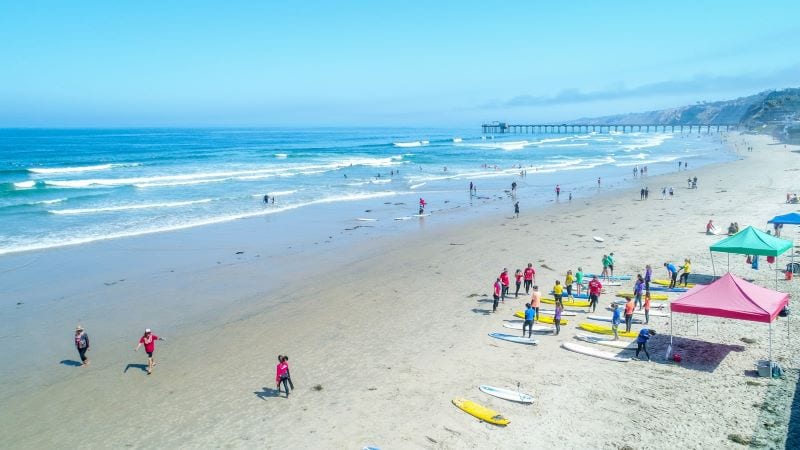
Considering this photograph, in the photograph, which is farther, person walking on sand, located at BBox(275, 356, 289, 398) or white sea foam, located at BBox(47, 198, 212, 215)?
white sea foam, located at BBox(47, 198, 212, 215)

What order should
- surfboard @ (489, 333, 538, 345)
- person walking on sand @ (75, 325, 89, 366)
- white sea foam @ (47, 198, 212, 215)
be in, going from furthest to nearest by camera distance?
white sea foam @ (47, 198, 212, 215)
surfboard @ (489, 333, 538, 345)
person walking on sand @ (75, 325, 89, 366)

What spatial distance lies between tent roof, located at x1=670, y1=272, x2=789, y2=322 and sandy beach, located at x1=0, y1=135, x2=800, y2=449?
40.9 inches

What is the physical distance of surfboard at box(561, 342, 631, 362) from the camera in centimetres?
1194

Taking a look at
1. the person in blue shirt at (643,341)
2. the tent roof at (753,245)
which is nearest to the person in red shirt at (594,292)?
the person in blue shirt at (643,341)

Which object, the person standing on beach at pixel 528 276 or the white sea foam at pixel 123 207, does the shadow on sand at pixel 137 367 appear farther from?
the white sea foam at pixel 123 207

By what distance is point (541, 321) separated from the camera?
46.8ft

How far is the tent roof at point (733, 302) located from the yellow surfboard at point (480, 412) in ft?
16.4

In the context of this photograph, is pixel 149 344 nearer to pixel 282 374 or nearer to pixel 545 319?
pixel 282 374

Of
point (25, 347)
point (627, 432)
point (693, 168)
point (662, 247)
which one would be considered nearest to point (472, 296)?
point (627, 432)

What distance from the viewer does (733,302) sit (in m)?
11.5

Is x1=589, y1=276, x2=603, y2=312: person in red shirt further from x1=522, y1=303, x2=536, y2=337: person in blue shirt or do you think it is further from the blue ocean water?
the blue ocean water

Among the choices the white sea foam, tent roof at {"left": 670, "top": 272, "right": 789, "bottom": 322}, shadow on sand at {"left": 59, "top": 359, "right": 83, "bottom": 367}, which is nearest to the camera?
tent roof at {"left": 670, "top": 272, "right": 789, "bottom": 322}

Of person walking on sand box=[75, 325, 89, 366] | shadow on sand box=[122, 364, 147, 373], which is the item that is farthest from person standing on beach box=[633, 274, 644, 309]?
person walking on sand box=[75, 325, 89, 366]

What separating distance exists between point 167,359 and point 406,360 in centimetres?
552
